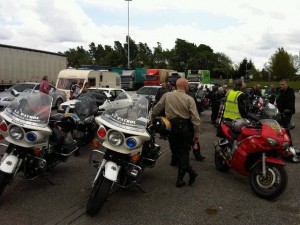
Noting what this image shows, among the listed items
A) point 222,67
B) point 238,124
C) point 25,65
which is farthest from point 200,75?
point 222,67

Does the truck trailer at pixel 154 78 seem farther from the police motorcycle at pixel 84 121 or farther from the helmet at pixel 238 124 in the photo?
the helmet at pixel 238 124

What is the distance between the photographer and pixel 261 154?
5266 millimetres

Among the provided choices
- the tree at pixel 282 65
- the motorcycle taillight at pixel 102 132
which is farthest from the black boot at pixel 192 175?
the tree at pixel 282 65

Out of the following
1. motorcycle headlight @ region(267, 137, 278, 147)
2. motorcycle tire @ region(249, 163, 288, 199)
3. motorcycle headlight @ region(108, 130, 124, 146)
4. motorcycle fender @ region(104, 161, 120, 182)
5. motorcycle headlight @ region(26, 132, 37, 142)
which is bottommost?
motorcycle tire @ region(249, 163, 288, 199)

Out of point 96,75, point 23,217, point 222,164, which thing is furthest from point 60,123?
point 96,75

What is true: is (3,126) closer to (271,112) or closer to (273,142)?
(273,142)

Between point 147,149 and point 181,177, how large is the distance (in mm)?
732

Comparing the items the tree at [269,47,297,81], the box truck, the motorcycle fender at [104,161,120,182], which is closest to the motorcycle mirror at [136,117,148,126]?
the motorcycle fender at [104,161,120,182]

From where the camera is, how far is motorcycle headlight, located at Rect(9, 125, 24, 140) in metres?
4.64

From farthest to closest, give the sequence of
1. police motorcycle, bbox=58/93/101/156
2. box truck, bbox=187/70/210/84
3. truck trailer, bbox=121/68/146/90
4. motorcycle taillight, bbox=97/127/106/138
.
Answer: box truck, bbox=187/70/210/84 → truck trailer, bbox=121/68/146/90 → police motorcycle, bbox=58/93/101/156 → motorcycle taillight, bbox=97/127/106/138

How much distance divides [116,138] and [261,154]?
7.36ft

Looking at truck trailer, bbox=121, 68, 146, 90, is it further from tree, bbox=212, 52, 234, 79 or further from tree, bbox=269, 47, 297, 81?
tree, bbox=212, 52, 234, 79

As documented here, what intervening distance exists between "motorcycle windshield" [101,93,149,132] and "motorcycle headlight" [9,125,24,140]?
1.08m

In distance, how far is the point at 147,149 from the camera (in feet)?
17.9
